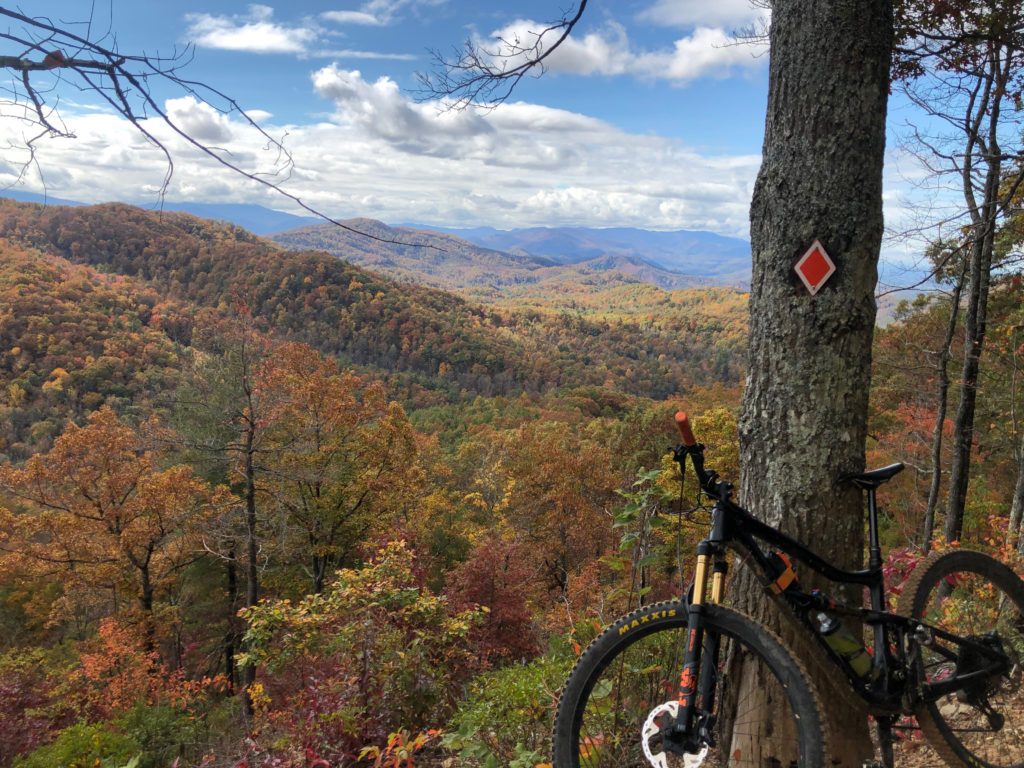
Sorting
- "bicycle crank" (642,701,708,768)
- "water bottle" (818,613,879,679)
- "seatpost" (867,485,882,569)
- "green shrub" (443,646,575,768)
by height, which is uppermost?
"seatpost" (867,485,882,569)

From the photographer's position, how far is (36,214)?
10856 centimetres

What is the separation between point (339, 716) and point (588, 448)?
19.8 metres

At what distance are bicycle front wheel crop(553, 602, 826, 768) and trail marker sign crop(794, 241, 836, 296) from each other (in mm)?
1286

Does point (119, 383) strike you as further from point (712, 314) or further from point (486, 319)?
point (712, 314)

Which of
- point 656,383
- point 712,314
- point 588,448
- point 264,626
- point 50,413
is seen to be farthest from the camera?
point 712,314

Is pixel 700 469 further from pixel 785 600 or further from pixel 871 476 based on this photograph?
pixel 871 476

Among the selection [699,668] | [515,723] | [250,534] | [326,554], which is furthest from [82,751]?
[326,554]

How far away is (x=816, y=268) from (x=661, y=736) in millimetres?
1808

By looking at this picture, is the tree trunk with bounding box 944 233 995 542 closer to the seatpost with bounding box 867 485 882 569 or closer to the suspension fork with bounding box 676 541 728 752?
the seatpost with bounding box 867 485 882 569

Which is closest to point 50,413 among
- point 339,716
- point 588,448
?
point 588,448

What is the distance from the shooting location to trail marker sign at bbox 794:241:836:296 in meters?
2.13

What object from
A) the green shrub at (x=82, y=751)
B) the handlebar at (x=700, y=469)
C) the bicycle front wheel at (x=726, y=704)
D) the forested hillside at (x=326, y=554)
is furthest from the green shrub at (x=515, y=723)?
the green shrub at (x=82, y=751)

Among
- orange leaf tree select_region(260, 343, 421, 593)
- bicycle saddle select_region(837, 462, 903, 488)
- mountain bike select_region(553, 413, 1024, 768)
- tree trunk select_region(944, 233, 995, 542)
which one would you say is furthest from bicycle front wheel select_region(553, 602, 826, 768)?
orange leaf tree select_region(260, 343, 421, 593)

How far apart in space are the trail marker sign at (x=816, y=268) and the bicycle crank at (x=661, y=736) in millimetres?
1619
